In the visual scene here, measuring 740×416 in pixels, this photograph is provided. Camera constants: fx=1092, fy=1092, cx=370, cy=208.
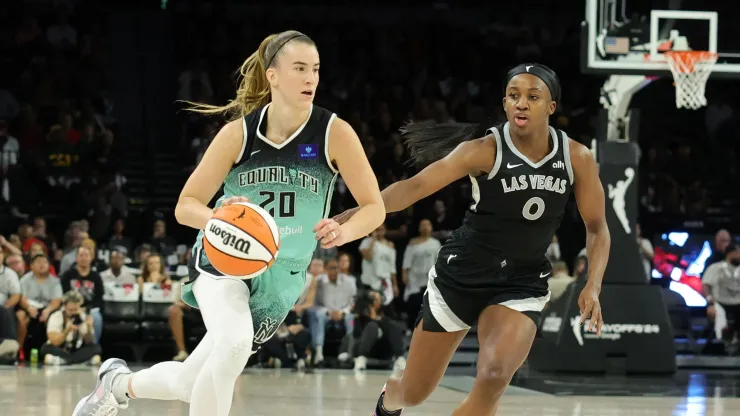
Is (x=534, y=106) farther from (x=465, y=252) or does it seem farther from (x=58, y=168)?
(x=58, y=168)

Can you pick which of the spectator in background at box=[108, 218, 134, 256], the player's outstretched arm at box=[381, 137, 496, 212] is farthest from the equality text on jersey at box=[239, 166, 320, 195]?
the spectator in background at box=[108, 218, 134, 256]

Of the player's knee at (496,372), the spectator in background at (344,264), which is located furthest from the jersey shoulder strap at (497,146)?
the spectator in background at (344,264)

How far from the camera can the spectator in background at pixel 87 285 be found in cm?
1191

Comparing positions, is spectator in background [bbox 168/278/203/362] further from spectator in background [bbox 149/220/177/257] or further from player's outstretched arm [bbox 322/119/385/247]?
player's outstretched arm [bbox 322/119/385/247]

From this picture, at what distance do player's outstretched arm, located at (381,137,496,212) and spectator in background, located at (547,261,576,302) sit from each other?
21.6ft

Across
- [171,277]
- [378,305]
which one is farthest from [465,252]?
[171,277]

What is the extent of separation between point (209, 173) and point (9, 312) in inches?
311

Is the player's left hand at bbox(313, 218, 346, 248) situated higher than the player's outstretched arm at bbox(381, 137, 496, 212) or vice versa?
the player's outstretched arm at bbox(381, 137, 496, 212)

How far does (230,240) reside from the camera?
4.34 m

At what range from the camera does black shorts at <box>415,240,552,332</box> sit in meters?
5.08

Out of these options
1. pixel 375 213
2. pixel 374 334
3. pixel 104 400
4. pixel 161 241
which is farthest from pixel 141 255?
pixel 375 213

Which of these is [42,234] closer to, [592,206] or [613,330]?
[613,330]

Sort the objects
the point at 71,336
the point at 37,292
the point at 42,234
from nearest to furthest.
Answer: the point at 71,336, the point at 37,292, the point at 42,234

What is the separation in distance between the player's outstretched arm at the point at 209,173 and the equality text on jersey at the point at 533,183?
50.4 inches
